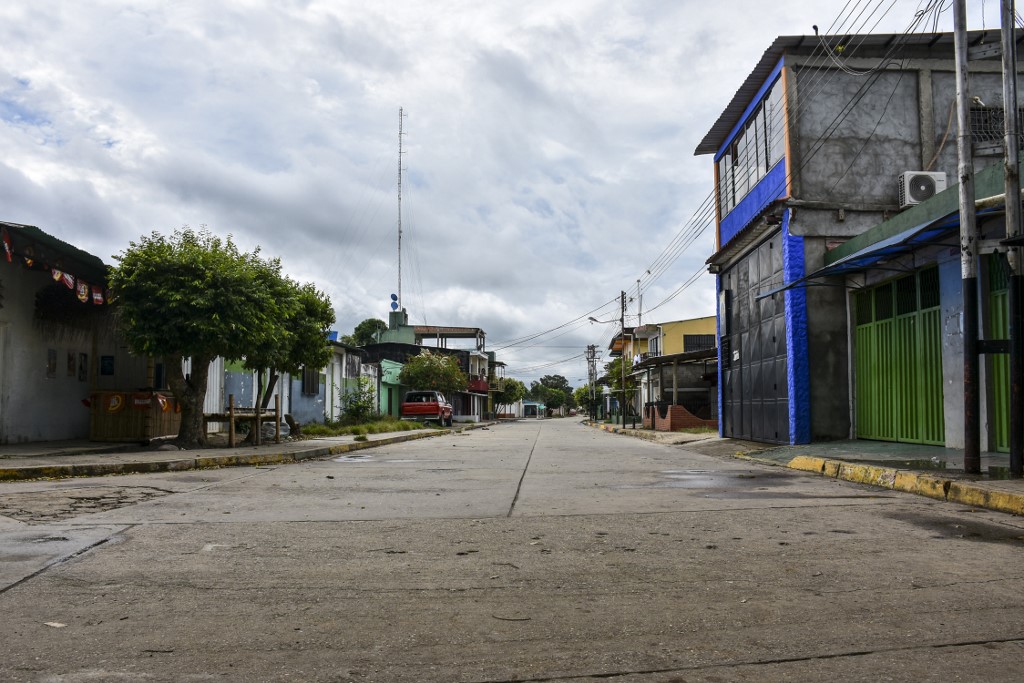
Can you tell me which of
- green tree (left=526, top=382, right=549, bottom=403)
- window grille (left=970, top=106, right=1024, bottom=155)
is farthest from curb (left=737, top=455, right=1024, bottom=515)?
green tree (left=526, top=382, right=549, bottom=403)

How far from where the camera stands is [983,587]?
161 inches

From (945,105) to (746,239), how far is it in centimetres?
530

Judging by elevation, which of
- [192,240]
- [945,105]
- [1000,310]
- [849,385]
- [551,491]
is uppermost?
[945,105]

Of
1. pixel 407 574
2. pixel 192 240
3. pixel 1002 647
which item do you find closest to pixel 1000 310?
pixel 1002 647

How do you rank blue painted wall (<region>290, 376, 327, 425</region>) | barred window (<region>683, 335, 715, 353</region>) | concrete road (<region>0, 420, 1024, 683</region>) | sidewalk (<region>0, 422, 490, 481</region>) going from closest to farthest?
concrete road (<region>0, 420, 1024, 683</region>) → sidewalk (<region>0, 422, 490, 481</region>) → blue painted wall (<region>290, 376, 327, 425</region>) → barred window (<region>683, 335, 715, 353</region>)

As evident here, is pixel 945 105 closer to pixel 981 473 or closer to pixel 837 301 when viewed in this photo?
pixel 837 301

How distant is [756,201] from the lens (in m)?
19.8

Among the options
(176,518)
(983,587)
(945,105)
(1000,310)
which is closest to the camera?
(983,587)

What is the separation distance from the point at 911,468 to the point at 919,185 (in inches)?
364

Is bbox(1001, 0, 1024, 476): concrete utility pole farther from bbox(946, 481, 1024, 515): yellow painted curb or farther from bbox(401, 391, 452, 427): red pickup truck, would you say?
bbox(401, 391, 452, 427): red pickup truck

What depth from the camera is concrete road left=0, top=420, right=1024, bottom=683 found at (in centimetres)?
309

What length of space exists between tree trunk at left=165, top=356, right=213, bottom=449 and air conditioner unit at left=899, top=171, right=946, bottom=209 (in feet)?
50.8

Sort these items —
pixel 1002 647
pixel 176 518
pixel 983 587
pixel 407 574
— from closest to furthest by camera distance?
pixel 1002 647 → pixel 983 587 → pixel 407 574 → pixel 176 518

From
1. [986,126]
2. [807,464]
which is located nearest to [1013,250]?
[807,464]
